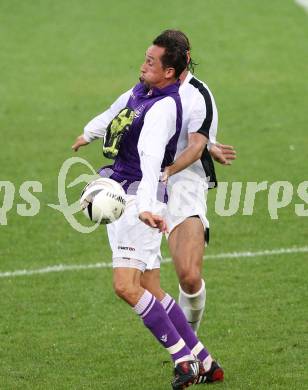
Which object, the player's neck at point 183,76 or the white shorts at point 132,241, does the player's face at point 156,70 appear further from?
the white shorts at point 132,241

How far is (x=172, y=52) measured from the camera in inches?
306

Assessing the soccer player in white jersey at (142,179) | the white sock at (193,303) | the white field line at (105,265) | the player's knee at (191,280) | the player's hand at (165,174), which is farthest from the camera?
the white field line at (105,265)

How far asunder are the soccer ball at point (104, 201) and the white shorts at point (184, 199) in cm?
95

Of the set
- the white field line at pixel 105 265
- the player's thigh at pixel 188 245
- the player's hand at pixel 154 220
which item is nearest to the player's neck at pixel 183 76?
the player's thigh at pixel 188 245

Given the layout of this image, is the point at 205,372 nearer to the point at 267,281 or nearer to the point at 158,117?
the point at 158,117

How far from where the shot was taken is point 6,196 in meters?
14.3

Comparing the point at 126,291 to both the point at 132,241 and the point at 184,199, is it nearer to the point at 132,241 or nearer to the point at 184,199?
the point at 132,241

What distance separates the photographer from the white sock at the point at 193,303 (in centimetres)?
861

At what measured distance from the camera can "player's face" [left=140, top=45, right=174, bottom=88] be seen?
7758 millimetres

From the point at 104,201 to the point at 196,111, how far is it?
4.02 feet

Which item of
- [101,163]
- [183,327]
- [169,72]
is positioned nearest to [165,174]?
[169,72]

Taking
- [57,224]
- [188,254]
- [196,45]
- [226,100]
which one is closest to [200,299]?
[188,254]

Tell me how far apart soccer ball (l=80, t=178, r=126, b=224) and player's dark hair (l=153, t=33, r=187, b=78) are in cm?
92

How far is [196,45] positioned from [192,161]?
17.0m
